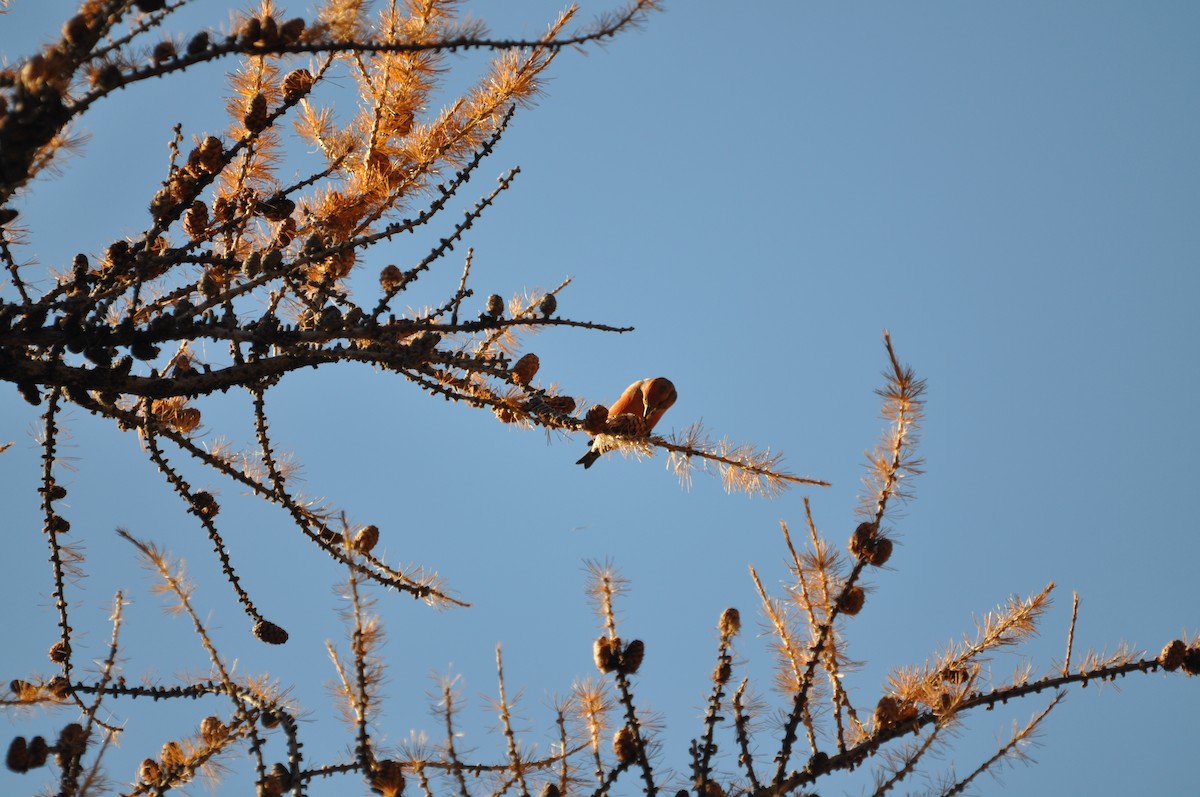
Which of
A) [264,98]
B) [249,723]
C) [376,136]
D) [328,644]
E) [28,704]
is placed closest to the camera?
[249,723]

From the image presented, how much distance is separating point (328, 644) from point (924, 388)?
1.62m

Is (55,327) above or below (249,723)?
above

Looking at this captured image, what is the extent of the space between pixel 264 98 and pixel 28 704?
6.12 feet

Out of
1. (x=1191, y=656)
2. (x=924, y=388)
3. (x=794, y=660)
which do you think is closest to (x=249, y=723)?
(x=794, y=660)

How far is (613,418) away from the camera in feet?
9.02

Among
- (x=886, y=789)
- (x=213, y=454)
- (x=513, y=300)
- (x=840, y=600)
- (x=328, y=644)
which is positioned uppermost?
(x=513, y=300)

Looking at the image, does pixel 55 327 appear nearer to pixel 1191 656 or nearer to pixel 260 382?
pixel 260 382

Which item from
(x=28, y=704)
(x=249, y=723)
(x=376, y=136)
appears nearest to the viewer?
(x=249, y=723)

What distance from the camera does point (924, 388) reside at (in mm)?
2432

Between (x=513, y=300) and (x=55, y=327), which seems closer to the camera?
(x=55, y=327)

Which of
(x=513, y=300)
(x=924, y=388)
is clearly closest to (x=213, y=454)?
(x=513, y=300)

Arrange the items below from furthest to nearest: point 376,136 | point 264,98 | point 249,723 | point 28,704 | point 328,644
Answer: point 376,136 < point 264,98 < point 28,704 < point 328,644 < point 249,723

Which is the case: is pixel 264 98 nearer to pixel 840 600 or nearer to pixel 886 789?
pixel 840 600

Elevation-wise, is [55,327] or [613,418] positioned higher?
[55,327]
